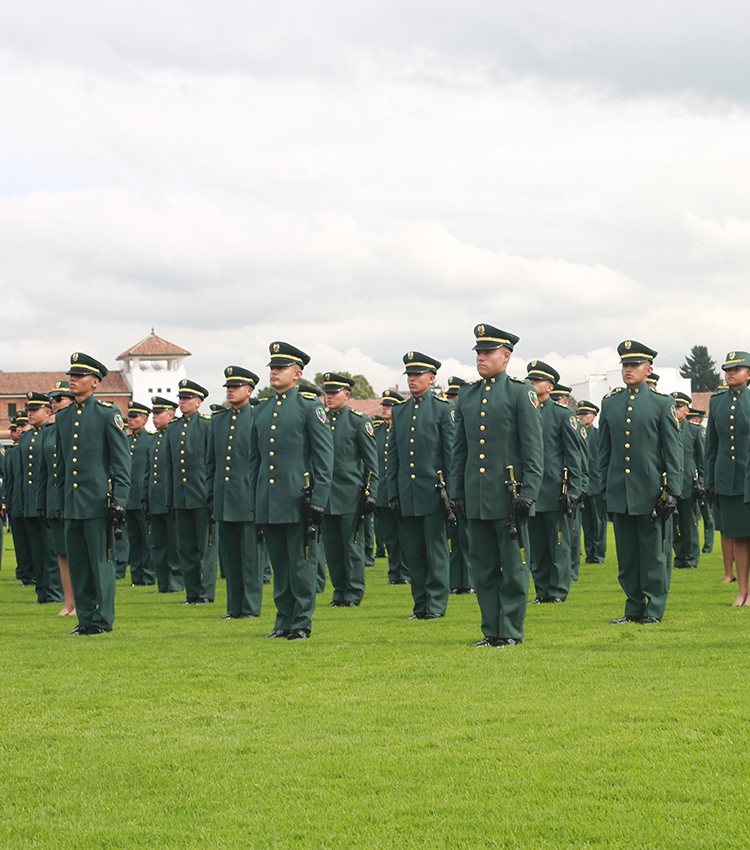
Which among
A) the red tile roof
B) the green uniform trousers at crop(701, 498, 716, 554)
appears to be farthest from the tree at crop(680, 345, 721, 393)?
the green uniform trousers at crop(701, 498, 716, 554)

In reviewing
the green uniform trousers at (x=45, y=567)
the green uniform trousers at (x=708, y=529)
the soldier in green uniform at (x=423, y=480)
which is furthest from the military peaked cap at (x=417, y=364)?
the green uniform trousers at (x=708, y=529)

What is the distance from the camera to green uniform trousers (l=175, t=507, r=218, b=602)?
40.9ft

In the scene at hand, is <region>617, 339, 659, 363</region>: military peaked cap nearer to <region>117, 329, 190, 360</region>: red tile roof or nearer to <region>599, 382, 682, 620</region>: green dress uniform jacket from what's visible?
<region>599, 382, 682, 620</region>: green dress uniform jacket

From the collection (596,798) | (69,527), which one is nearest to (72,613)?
(69,527)

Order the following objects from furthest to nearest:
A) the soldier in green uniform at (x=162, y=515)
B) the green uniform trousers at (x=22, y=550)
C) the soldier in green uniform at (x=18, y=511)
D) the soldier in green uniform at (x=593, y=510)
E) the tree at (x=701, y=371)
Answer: the tree at (x=701, y=371), the soldier in green uniform at (x=593, y=510), the green uniform trousers at (x=22, y=550), the soldier in green uniform at (x=18, y=511), the soldier in green uniform at (x=162, y=515)

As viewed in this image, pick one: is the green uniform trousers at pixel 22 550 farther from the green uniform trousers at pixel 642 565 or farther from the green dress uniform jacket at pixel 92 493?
the green uniform trousers at pixel 642 565

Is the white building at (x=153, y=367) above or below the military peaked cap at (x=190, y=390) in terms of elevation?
above

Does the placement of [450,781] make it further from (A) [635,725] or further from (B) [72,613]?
(B) [72,613]

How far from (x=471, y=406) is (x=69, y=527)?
13.1 ft

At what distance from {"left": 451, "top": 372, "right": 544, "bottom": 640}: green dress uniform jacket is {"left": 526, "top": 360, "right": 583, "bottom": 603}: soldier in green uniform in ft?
10.6

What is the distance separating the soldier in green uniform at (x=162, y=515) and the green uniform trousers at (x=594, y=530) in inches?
267

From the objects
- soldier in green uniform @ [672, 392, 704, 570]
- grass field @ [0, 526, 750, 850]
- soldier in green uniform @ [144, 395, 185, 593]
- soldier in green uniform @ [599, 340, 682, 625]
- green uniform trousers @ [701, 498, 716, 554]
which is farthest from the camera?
green uniform trousers @ [701, 498, 716, 554]

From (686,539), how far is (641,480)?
6648mm

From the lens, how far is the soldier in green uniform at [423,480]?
10.5m
